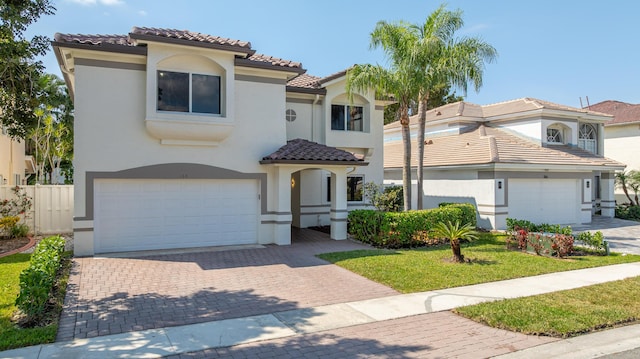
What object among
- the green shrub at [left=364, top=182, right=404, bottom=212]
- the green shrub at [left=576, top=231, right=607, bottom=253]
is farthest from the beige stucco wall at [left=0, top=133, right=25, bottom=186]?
the green shrub at [left=576, top=231, right=607, bottom=253]

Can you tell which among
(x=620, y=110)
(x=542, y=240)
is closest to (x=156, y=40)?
(x=542, y=240)

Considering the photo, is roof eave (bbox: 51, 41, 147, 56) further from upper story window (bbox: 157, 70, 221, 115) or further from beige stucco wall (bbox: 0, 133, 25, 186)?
beige stucco wall (bbox: 0, 133, 25, 186)

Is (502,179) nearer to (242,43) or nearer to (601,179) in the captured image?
(601,179)

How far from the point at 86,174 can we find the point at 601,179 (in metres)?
26.9

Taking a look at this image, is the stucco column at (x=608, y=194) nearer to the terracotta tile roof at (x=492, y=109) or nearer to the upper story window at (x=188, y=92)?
the terracotta tile roof at (x=492, y=109)

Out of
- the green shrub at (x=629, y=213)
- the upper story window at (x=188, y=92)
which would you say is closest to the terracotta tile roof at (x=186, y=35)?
the upper story window at (x=188, y=92)

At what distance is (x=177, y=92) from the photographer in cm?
1302

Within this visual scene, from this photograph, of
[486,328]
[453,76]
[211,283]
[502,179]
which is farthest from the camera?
[502,179]

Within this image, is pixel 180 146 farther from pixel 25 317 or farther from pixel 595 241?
pixel 595 241

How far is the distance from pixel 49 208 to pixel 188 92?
7926mm

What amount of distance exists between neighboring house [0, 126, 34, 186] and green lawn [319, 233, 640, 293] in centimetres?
1698

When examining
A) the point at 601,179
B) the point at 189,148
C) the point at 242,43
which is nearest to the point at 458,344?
the point at 189,148

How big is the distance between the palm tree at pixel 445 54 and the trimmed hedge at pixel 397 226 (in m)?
4.71

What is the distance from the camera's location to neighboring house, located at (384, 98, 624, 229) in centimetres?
1878
